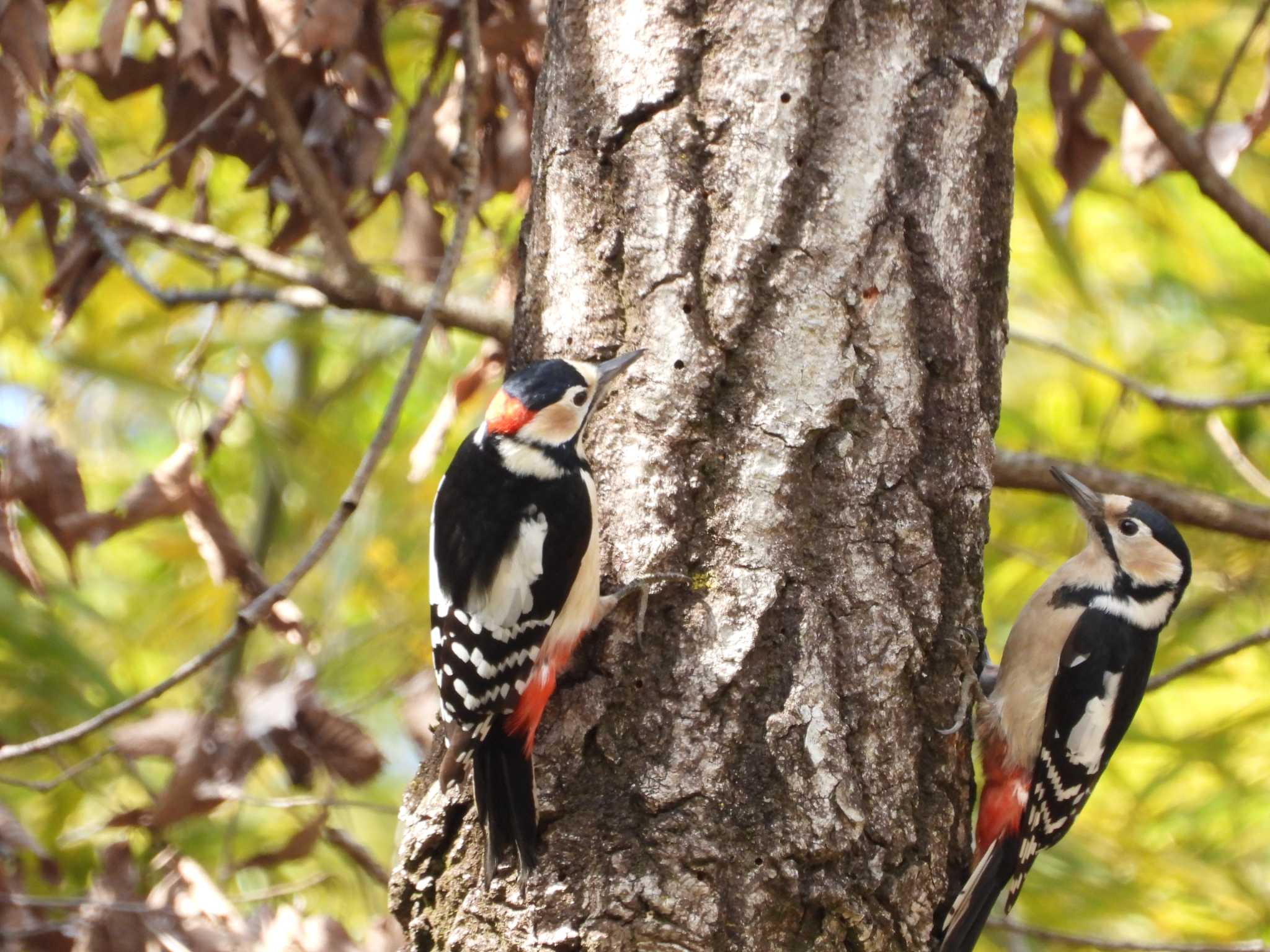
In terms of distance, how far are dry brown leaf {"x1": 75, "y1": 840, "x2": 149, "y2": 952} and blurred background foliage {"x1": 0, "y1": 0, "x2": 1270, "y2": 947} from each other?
0.26 metres

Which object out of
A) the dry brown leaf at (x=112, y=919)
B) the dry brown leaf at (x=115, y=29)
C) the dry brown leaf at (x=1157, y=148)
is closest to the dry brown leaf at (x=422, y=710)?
the dry brown leaf at (x=112, y=919)

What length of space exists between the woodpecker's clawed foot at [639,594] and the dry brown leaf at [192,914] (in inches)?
53.5

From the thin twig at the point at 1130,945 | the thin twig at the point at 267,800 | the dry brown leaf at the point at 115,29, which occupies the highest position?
the dry brown leaf at the point at 115,29

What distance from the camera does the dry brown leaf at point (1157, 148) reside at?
3.12 m

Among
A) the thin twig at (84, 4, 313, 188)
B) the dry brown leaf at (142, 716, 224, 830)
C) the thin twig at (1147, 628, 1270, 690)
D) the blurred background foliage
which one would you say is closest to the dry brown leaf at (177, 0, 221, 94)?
the thin twig at (84, 4, 313, 188)

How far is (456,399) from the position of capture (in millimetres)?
3514

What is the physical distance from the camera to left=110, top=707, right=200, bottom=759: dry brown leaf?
123 inches

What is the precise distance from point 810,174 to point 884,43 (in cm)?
27

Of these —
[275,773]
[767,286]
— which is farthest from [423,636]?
[767,286]

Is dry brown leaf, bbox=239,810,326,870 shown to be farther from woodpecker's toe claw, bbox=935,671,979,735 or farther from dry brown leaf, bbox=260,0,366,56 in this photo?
dry brown leaf, bbox=260,0,366,56

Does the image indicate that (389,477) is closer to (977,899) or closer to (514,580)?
(514,580)

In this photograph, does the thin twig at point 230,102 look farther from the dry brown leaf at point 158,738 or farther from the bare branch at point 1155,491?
the bare branch at point 1155,491

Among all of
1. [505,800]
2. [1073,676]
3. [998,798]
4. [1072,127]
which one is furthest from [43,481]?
[1072,127]

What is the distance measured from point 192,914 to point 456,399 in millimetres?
1395
